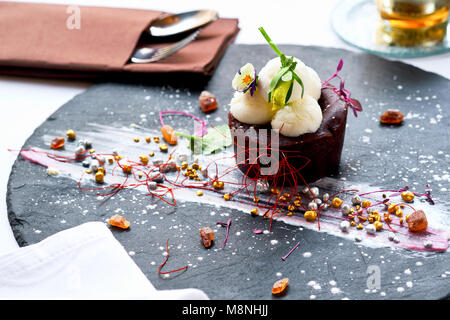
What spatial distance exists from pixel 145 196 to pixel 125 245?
0.20 metres

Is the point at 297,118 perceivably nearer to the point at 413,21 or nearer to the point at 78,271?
the point at 78,271

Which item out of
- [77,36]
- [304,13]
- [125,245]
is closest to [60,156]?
[125,245]

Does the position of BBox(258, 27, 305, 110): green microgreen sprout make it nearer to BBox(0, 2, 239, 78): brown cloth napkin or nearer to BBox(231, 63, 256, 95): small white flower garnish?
BBox(231, 63, 256, 95): small white flower garnish

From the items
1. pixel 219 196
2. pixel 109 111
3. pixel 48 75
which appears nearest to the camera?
pixel 219 196

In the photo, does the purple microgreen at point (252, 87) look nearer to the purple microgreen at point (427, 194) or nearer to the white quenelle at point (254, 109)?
the white quenelle at point (254, 109)

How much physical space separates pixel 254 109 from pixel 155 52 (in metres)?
0.71

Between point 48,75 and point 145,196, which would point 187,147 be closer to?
point 145,196

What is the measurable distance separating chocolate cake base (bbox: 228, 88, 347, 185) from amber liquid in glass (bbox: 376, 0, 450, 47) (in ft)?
2.13

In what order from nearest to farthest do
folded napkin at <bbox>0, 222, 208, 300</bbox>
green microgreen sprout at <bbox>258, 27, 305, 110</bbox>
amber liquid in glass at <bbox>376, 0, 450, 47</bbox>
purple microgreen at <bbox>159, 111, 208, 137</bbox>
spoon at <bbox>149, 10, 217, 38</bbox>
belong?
folded napkin at <bbox>0, 222, 208, 300</bbox>
green microgreen sprout at <bbox>258, 27, 305, 110</bbox>
purple microgreen at <bbox>159, 111, 208, 137</bbox>
amber liquid in glass at <bbox>376, 0, 450, 47</bbox>
spoon at <bbox>149, 10, 217, 38</bbox>

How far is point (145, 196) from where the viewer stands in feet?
5.25

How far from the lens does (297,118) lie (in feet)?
4.89

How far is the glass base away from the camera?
82.8 inches

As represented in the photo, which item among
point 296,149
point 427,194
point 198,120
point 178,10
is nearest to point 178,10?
point 178,10

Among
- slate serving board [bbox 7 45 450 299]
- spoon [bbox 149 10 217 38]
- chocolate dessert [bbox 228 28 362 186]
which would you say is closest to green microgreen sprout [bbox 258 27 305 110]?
chocolate dessert [bbox 228 28 362 186]
